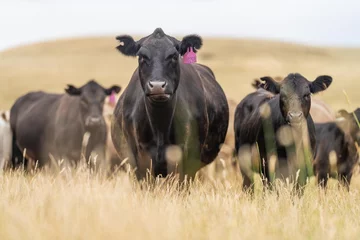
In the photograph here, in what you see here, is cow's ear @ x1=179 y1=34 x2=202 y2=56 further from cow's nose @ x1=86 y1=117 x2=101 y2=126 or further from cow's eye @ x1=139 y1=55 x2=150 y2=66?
cow's nose @ x1=86 y1=117 x2=101 y2=126

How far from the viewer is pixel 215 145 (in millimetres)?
9312

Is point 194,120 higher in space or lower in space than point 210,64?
higher

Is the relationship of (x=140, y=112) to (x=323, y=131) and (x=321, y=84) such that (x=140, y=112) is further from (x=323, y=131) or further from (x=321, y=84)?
(x=323, y=131)

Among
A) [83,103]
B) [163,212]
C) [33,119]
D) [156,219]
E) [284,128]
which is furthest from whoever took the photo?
[33,119]

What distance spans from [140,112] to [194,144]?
659 millimetres

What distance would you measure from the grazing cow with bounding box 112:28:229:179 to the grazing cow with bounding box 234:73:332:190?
727mm

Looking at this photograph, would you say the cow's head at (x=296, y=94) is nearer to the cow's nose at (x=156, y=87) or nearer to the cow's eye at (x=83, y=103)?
the cow's nose at (x=156, y=87)

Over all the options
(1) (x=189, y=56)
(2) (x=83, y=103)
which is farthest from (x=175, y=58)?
(2) (x=83, y=103)

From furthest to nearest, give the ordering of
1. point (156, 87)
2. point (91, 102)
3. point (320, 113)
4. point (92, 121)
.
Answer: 1. point (320, 113)
2. point (91, 102)
3. point (92, 121)
4. point (156, 87)

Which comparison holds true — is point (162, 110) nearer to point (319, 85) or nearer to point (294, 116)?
point (294, 116)

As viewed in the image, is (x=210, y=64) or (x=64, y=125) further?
(x=210, y=64)

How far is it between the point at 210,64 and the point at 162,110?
206 ft

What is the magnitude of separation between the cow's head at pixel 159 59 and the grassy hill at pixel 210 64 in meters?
35.0

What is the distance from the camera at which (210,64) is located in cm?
7031
